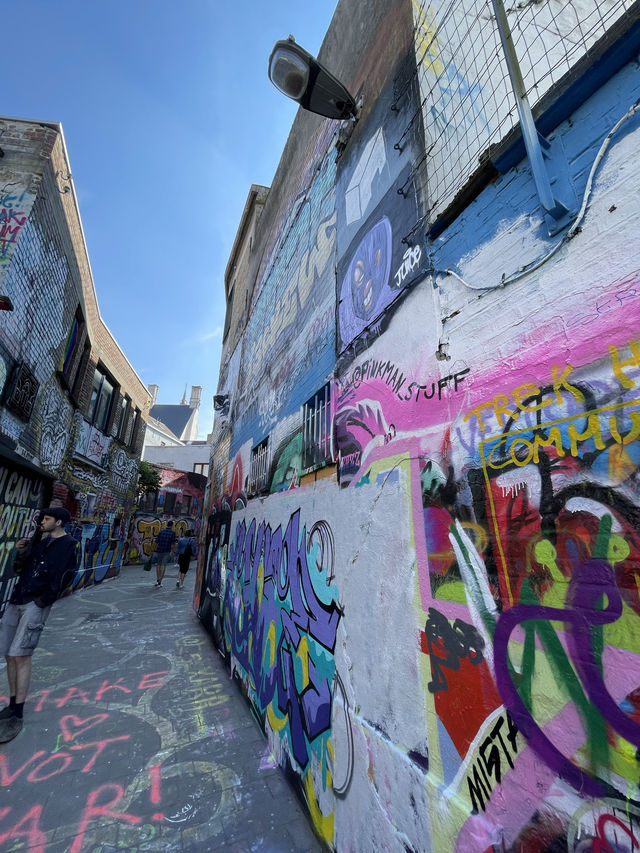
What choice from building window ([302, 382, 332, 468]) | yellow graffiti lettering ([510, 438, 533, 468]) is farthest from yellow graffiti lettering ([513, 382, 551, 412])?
building window ([302, 382, 332, 468])

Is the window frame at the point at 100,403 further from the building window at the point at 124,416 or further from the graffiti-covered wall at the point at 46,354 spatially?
the building window at the point at 124,416

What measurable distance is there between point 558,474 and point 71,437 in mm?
11225

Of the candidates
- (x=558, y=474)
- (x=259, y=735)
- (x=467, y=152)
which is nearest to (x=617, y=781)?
(x=558, y=474)

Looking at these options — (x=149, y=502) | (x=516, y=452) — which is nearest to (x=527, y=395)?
(x=516, y=452)

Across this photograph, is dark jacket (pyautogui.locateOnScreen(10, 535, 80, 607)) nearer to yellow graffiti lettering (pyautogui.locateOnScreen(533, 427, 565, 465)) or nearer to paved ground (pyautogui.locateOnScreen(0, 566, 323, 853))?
paved ground (pyautogui.locateOnScreen(0, 566, 323, 853))

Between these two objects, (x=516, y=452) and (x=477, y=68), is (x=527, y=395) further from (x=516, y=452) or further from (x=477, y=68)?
(x=477, y=68)

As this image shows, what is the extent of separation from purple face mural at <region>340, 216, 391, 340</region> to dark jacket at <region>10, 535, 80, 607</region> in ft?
11.6

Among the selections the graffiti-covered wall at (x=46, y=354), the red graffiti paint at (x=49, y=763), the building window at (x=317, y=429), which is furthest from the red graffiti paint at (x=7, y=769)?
the graffiti-covered wall at (x=46, y=354)

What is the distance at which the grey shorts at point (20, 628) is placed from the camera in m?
3.38

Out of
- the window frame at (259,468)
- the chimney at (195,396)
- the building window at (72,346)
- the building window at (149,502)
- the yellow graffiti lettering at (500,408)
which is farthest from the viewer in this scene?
the chimney at (195,396)

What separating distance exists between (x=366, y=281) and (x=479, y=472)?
1852mm

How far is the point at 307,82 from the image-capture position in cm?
318

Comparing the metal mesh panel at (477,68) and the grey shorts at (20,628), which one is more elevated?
the metal mesh panel at (477,68)

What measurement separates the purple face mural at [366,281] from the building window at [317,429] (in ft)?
2.00
